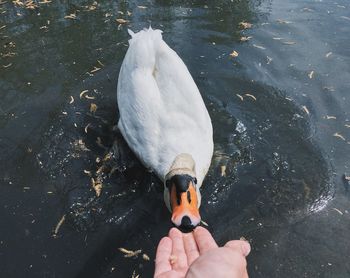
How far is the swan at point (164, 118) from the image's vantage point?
5.27 meters

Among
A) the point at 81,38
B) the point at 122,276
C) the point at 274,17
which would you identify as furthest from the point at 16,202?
the point at 274,17

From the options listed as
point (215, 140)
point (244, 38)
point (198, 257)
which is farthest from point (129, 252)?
point (244, 38)

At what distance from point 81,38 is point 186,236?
6211 millimetres

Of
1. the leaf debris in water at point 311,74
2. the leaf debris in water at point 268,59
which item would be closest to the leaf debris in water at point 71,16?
the leaf debris in water at point 268,59

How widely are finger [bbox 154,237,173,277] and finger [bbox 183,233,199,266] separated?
154 mm

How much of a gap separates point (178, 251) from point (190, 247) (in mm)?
128

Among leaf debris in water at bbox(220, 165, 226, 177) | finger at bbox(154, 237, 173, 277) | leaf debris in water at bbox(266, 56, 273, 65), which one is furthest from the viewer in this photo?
leaf debris in water at bbox(266, 56, 273, 65)

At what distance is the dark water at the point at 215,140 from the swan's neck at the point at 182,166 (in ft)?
2.37

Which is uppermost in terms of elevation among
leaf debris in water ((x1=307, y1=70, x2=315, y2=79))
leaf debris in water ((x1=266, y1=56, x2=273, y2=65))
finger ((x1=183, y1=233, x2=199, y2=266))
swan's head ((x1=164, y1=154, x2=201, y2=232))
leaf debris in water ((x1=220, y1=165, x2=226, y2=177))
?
swan's head ((x1=164, y1=154, x2=201, y2=232))

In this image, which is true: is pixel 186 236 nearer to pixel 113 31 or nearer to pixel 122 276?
pixel 122 276

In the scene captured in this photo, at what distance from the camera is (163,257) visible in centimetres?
409

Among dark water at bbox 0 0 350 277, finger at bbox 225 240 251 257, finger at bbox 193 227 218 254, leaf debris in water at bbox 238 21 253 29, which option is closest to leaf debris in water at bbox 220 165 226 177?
dark water at bbox 0 0 350 277

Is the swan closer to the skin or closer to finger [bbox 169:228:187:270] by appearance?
finger [bbox 169:228:187:270]

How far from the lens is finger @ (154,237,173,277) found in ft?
13.0
